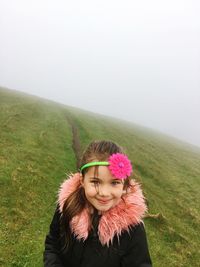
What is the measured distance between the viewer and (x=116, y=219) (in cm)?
474

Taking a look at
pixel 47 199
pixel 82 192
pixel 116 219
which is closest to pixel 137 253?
pixel 116 219

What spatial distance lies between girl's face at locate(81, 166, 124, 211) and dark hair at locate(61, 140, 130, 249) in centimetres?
19

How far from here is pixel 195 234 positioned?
15.9 metres

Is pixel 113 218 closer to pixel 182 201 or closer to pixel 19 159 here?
pixel 19 159

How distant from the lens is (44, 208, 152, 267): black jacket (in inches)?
179

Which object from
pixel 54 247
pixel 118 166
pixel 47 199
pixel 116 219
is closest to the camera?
pixel 118 166

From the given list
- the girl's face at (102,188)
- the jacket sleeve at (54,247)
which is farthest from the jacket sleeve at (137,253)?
the jacket sleeve at (54,247)

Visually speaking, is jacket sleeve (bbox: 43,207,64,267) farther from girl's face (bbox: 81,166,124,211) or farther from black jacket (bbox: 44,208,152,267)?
girl's face (bbox: 81,166,124,211)

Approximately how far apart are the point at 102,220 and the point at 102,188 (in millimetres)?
589

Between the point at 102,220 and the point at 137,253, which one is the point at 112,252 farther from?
the point at 102,220

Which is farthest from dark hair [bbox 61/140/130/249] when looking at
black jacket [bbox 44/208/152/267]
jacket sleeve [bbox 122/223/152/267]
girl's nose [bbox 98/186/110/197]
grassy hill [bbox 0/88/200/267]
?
grassy hill [bbox 0/88/200/267]

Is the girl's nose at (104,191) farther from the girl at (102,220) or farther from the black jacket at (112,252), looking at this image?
the black jacket at (112,252)

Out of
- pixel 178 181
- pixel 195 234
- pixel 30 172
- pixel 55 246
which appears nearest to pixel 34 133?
pixel 30 172

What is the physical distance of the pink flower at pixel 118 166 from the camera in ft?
14.4
